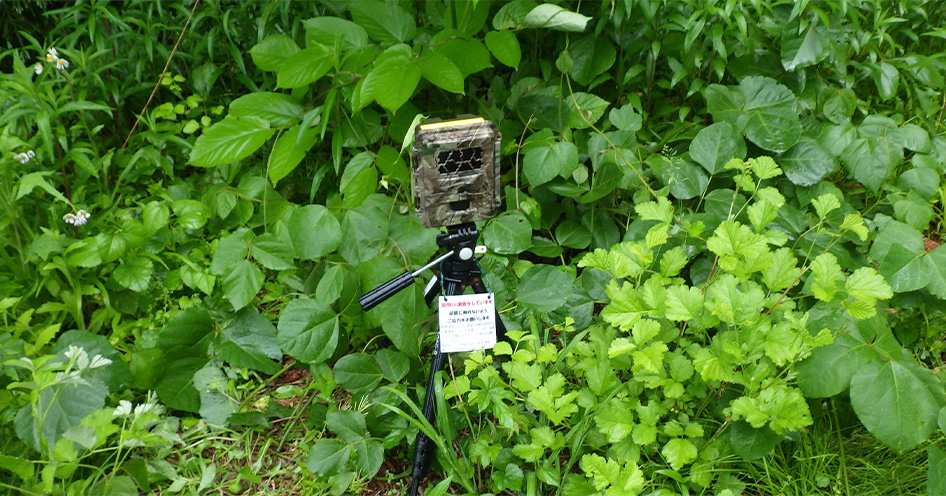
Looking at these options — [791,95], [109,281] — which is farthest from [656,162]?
[109,281]

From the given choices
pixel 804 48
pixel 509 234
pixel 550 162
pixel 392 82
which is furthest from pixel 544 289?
pixel 804 48

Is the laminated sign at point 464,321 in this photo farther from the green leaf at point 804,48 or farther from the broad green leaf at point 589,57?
the green leaf at point 804,48

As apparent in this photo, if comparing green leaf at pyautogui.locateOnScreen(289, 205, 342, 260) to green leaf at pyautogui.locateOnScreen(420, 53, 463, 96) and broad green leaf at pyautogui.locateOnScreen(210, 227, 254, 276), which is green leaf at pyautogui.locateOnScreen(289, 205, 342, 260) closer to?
broad green leaf at pyautogui.locateOnScreen(210, 227, 254, 276)

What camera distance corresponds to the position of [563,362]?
5.24 feet

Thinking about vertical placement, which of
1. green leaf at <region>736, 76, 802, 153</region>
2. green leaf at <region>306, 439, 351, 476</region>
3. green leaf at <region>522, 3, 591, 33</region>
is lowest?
green leaf at <region>306, 439, 351, 476</region>

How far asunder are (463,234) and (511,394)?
402mm

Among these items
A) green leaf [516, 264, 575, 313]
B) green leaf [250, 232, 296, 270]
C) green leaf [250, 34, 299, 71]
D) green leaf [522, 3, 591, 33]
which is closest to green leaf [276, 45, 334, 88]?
green leaf [250, 34, 299, 71]

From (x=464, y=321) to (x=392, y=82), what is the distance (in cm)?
62

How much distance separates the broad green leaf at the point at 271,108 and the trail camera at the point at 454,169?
719mm

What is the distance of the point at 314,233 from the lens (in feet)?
5.43

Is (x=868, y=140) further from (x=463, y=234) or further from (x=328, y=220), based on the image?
(x=328, y=220)

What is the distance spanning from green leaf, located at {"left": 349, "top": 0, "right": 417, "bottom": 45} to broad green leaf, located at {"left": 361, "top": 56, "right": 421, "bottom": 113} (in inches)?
9.3

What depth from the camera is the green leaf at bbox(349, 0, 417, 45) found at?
1723mm

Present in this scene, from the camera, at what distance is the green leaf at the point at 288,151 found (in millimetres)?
1756
